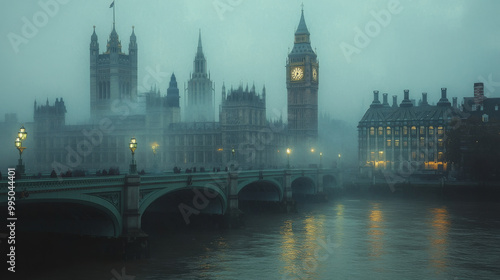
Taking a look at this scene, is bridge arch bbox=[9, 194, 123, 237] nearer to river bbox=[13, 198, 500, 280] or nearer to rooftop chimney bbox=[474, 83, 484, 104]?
river bbox=[13, 198, 500, 280]

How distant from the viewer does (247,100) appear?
5369 inches

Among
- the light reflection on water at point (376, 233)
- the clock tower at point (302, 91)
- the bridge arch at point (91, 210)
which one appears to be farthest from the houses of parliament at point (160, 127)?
the bridge arch at point (91, 210)

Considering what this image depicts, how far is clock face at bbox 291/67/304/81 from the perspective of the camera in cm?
17638

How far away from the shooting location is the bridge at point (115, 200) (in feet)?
112

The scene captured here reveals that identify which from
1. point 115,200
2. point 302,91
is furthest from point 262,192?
point 302,91

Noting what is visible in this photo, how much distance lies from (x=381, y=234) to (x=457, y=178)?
213 feet

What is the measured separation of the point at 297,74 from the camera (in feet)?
582

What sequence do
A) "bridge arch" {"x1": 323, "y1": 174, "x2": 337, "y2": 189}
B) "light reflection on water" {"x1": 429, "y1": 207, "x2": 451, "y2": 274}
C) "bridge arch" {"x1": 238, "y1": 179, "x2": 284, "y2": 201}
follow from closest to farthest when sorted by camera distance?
"light reflection on water" {"x1": 429, "y1": 207, "x2": 451, "y2": 274} → "bridge arch" {"x1": 238, "y1": 179, "x2": 284, "y2": 201} → "bridge arch" {"x1": 323, "y1": 174, "x2": 337, "y2": 189}

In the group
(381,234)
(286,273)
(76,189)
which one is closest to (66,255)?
(76,189)

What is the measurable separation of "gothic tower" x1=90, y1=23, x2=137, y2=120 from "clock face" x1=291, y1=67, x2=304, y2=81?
53004mm

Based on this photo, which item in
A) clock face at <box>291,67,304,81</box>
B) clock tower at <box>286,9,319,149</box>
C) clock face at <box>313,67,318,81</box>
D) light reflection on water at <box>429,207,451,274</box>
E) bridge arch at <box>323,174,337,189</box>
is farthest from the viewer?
clock face at <box>313,67,318,81</box>

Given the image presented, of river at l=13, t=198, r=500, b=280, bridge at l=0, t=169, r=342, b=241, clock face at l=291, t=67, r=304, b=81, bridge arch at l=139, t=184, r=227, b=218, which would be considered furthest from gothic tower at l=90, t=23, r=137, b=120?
bridge arch at l=139, t=184, r=227, b=218

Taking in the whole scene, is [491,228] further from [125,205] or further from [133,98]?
[133,98]

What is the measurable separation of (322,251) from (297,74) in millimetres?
131492
